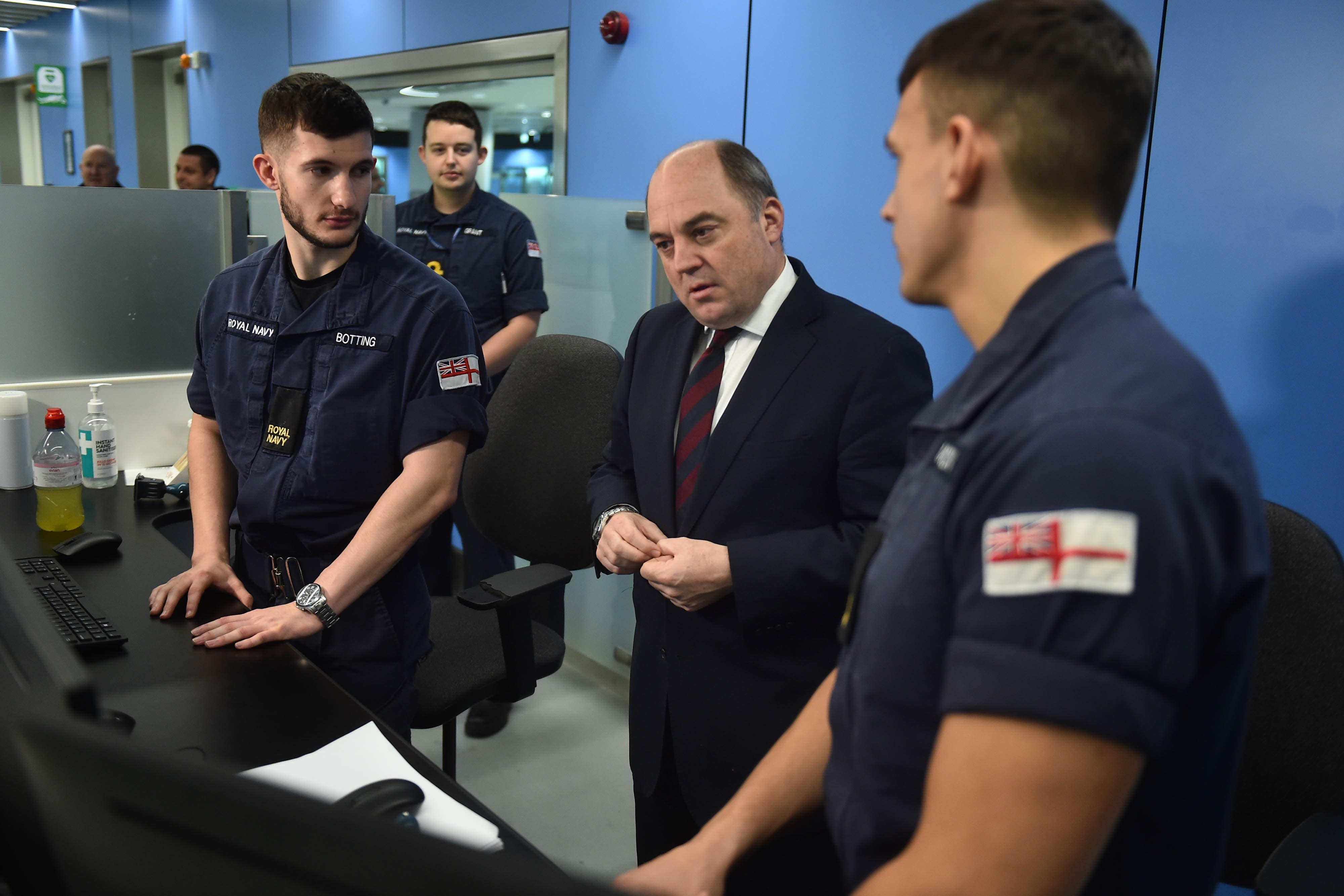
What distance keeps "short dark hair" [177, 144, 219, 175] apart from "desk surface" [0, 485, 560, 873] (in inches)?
157

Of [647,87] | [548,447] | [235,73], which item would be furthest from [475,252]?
[235,73]

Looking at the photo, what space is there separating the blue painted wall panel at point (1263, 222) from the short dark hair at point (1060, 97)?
1.36 meters

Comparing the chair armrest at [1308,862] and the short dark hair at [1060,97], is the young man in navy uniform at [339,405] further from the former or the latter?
the chair armrest at [1308,862]

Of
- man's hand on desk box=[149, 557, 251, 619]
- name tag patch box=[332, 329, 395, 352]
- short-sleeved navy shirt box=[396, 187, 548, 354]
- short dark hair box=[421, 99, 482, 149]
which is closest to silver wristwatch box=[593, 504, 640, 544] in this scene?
name tag patch box=[332, 329, 395, 352]

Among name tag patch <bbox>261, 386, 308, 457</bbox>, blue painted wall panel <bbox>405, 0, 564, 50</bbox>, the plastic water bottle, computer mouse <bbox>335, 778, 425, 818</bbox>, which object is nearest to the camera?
computer mouse <bbox>335, 778, 425, 818</bbox>

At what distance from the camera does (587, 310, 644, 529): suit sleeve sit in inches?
63.6

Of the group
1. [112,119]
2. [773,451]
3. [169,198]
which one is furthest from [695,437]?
[112,119]

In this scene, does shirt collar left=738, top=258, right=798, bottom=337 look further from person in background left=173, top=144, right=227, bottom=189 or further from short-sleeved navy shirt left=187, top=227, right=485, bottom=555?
person in background left=173, top=144, right=227, bottom=189

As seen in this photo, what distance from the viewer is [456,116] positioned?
3266mm

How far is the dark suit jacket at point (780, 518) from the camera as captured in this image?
1.36 m

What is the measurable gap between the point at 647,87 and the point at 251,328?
188 centimetres

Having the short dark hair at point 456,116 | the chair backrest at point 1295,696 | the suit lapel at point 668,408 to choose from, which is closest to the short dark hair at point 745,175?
the suit lapel at point 668,408

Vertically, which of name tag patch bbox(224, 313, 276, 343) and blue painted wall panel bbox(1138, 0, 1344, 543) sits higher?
blue painted wall panel bbox(1138, 0, 1344, 543)

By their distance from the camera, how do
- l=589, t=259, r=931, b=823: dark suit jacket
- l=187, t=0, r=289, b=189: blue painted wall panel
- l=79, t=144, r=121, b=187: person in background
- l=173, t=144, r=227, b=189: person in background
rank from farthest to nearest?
l=79, t=144, r=121, b=187: person in background, l=187, t=0, r=289, b=189: blue painted wall panel, l=173, t=144, r=227, b=189: person in background, l=589, t=259, r=931, b=823: dark suit jacket
